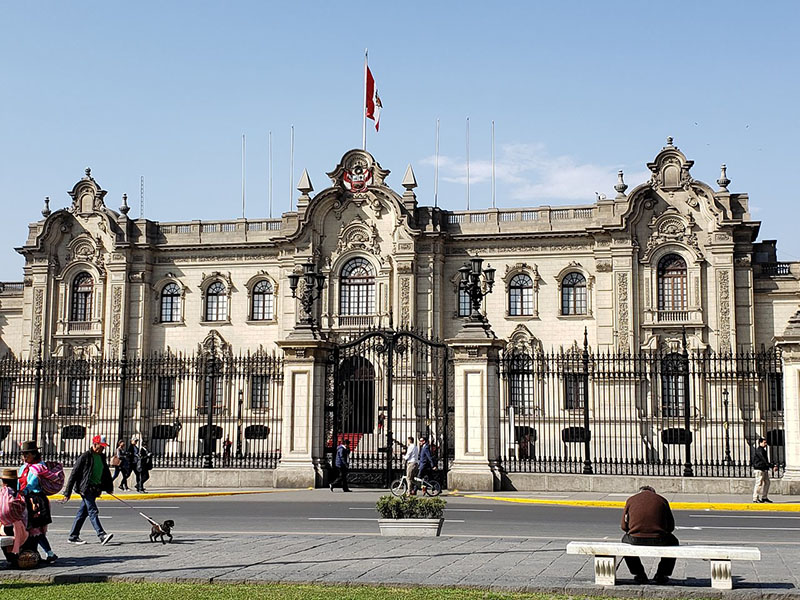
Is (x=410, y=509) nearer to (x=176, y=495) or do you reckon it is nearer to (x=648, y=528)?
(x=648, y=528)

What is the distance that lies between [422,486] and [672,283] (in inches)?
970

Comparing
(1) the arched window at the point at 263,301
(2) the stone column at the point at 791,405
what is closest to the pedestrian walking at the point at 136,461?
(2) the stone column at the point at 791,405

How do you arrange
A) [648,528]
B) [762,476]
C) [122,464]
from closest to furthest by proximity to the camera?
1. [648,528]
2. [762,476]
3. [122,464]

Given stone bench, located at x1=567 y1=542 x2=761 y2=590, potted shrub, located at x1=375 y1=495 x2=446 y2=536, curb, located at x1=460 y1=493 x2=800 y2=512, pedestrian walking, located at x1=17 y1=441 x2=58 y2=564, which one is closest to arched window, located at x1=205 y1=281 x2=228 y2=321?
curb, located at x1=460 y1=493 x2=800 y2=512

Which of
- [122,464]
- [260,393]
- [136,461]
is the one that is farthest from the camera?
[260,393]

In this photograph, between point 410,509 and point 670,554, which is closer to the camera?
point 670,554

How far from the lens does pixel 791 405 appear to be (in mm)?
24266

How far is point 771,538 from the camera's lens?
635 inches

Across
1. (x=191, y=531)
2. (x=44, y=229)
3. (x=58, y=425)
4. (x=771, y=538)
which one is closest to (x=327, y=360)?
(x=191, y=531)

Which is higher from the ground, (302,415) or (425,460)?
(302,415)

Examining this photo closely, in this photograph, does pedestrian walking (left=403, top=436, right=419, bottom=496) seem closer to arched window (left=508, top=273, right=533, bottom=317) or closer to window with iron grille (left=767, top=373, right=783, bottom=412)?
window with iron grille (left=767, top=373, right=783, bottom=412)

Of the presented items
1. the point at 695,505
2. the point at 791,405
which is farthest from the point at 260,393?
the point at 791,405

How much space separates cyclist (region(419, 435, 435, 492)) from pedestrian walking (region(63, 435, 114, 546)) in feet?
36.3

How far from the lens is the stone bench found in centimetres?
1066
